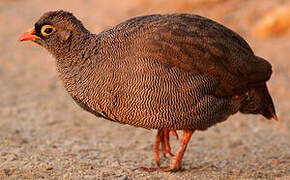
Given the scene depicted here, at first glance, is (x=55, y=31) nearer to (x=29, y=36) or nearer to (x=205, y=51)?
(x=29, y=36)

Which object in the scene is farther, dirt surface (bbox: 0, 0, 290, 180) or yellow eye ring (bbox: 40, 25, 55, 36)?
dirt surface (bbox: 0, 0, 290, 180)

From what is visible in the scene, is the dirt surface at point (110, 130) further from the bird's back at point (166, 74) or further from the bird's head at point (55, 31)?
the bird's head at point (55, 31)

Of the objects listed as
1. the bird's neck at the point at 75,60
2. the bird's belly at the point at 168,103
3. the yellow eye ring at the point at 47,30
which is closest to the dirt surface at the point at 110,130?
the bird's belly at the point at 168,103

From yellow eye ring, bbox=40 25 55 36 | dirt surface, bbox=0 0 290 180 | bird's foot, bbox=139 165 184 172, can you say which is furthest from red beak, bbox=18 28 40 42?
bird's foot, bbox=139 165 184 172

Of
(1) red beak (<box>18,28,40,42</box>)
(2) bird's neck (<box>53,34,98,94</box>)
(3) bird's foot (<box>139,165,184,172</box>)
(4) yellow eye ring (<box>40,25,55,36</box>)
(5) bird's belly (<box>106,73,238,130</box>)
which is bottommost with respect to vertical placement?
(3) bird's foot (<box>139,165,184,172</box>)

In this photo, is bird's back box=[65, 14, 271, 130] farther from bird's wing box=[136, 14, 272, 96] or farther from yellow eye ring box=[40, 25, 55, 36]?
yellow eye ring box=[40, 25, 55, 36]

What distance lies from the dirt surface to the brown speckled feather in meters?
0.81

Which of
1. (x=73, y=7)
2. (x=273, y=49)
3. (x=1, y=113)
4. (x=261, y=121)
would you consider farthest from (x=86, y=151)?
(x=73, y=7)

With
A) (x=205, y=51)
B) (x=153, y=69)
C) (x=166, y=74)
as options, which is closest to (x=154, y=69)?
(x=153, y=69)

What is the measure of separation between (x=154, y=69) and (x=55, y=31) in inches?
54.1

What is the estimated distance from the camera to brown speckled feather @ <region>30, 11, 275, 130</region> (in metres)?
5.55

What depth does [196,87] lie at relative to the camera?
5.71 meters

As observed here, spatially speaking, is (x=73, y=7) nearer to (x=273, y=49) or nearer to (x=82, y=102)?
(x=273, y=49)

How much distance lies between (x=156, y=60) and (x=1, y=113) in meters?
4.56
